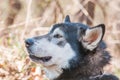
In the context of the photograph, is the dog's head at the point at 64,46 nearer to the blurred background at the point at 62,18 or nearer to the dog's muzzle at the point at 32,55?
the dog's muzzle at the point at 32,55

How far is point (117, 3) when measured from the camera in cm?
1389

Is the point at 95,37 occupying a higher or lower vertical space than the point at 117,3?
lower

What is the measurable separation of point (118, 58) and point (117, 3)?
140cm

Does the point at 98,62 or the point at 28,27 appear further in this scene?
the point at 28,27

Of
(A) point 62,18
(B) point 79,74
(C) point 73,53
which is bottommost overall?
(B) point 79,74

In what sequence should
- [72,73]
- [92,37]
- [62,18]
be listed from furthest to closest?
[62,18] → [72,73] → [92,37]

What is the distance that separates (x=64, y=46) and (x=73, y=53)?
0.16m

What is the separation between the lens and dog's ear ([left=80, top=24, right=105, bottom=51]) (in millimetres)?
6961

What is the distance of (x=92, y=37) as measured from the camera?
7.05 metres

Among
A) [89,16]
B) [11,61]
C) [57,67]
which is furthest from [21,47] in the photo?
[89,16]

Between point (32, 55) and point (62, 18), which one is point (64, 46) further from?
point (62, 18)

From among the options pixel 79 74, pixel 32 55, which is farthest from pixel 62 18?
pixel 79 74

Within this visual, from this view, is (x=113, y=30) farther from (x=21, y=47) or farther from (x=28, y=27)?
(x=21, y=47)

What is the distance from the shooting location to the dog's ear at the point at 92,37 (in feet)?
22.8
